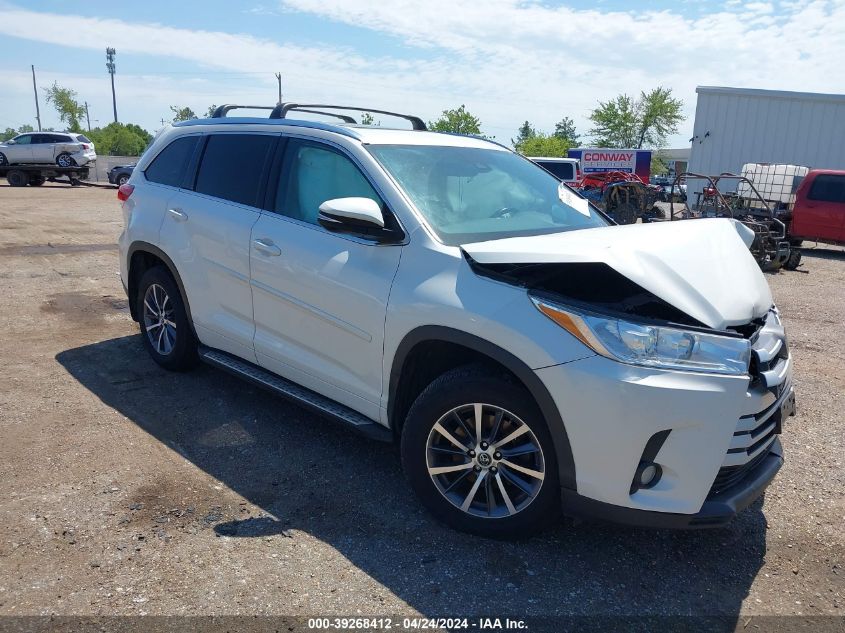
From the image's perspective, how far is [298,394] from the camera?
12.5 feet

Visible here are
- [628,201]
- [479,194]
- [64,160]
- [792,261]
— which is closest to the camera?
[479,194]

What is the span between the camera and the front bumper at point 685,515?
2617 mm

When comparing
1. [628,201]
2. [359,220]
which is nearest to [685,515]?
[359,220]

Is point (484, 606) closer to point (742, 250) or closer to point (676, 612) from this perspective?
point (676, 612)

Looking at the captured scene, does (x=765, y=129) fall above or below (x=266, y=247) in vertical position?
above

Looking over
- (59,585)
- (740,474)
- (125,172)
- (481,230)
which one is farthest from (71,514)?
(125,172)

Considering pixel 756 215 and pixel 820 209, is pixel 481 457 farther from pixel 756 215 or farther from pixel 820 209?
pixel 820 209

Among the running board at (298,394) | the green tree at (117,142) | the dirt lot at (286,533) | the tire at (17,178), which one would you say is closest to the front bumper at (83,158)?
the tire at (17,178)

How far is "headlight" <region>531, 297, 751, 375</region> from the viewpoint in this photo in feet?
8.38

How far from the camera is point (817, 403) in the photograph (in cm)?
508

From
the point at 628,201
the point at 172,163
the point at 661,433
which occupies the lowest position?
the point at 628,201

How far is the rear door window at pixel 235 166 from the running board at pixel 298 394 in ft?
3.36

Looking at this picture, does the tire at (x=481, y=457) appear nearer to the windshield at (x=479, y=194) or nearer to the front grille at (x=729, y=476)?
the front grille at (x=729, y=476)

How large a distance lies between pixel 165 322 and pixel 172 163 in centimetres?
118
